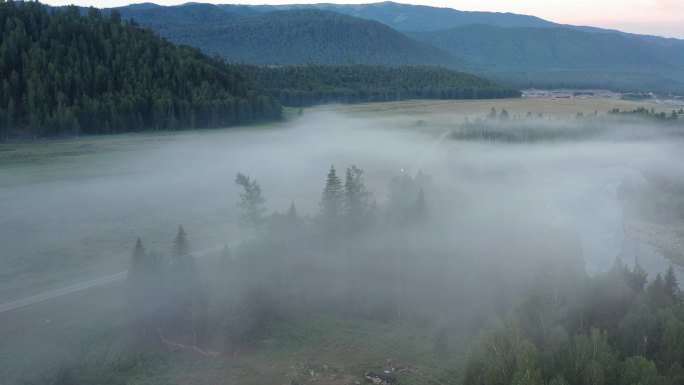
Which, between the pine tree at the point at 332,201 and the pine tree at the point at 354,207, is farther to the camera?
the pine tree at the point at 354,207

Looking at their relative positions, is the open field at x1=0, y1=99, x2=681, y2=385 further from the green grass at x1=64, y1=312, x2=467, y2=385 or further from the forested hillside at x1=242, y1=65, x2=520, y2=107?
the forested hillside at x1=242, y1=65, x2=520, y2=107

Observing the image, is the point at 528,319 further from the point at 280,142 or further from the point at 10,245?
the point at 280,142

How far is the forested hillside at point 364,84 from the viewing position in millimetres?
111688

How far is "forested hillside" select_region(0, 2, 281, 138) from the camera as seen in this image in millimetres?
63031

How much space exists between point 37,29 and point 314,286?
183 feet

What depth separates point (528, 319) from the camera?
24156 mm

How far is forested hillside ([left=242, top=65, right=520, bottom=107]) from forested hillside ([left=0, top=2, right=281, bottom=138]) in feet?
74.6

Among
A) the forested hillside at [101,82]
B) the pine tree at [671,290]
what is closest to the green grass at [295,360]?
the pine tree at [671,290]

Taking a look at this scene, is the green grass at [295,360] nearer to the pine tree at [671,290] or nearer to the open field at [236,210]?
the open field at [236,210]

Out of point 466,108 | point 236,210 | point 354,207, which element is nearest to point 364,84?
point 466,108

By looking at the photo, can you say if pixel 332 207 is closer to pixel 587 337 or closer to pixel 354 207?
pixel 354 207

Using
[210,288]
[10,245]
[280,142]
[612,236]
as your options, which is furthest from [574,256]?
[280,142]

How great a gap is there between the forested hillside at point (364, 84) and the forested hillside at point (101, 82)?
74.6 feet

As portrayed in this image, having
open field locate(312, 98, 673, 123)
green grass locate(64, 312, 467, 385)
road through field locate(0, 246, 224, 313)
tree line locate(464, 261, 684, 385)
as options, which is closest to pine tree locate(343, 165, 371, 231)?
green grass locate(64, 312, 467, 385)
